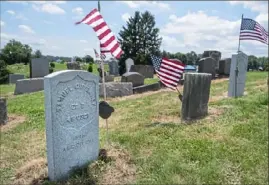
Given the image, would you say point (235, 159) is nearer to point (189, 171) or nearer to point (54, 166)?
point (189, 171)

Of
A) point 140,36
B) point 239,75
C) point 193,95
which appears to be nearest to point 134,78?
point 239,75

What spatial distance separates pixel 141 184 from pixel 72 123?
1320 millimetres

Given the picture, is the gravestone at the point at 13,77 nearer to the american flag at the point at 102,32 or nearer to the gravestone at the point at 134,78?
the gravestone at the point at 134,78

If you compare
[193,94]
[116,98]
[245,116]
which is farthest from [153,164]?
[116,98]

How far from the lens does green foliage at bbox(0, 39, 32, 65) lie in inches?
717

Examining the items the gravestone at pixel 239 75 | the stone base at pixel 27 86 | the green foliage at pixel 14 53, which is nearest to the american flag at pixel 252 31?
the gravestone at pixel 239 75

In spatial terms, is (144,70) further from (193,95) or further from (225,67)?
(193,95)

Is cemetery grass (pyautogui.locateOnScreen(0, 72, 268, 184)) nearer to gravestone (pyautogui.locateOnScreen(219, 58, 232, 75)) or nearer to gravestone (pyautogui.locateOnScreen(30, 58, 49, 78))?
Answer: gravestone (pyautogui.locateOnScreen(30, 58, 49, 78))

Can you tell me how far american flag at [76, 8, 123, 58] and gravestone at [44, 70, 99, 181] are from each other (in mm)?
566

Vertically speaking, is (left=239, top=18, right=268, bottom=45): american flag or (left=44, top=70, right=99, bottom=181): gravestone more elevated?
(left=239, top=18, right=268, bottom=45): american flag

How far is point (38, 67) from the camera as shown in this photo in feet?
60.8

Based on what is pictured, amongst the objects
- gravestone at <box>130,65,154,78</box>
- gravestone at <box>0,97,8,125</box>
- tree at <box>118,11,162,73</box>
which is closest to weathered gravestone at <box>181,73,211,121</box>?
gravestone at <box>0,97,8,125</box>

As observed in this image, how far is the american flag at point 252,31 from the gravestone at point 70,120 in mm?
6702

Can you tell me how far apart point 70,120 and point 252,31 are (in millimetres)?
7432
